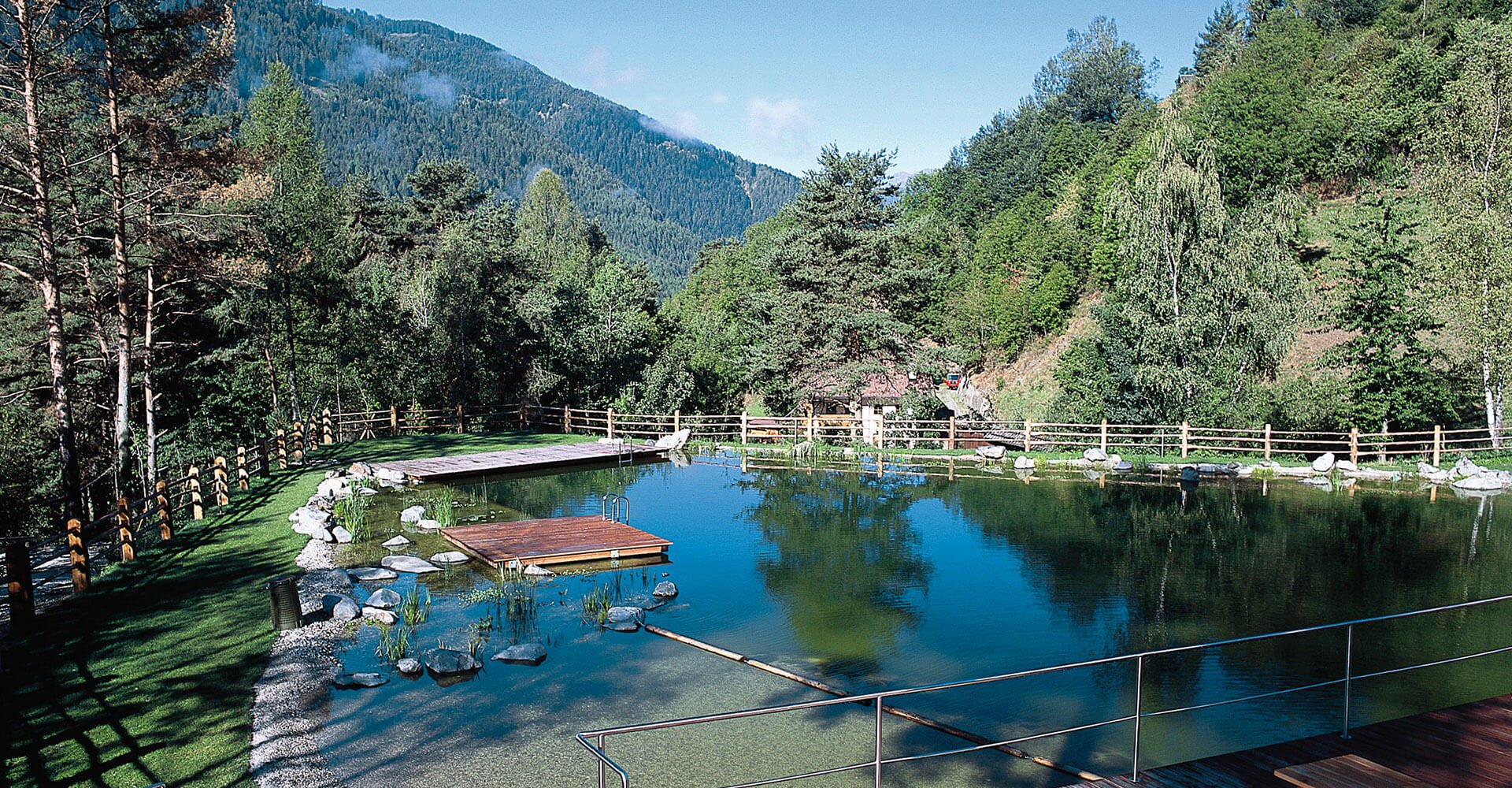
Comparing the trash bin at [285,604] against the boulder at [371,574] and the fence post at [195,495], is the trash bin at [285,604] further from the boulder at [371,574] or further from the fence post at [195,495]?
the fence post at [195,495]

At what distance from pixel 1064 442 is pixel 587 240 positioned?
53537 mm

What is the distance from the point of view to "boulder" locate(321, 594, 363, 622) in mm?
11062

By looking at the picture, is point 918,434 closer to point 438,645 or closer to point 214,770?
point 438,645

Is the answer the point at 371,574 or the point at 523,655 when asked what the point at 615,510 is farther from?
the point at 523,655

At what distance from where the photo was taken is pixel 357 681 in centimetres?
894

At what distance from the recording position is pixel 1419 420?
76.5ft

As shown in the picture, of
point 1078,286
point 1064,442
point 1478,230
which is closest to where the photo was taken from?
point 1478,230

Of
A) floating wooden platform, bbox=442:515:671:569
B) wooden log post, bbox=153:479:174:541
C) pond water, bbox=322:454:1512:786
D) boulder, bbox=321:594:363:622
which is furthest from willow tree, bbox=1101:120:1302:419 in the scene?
wooden log post, bbox=153:479:174:541

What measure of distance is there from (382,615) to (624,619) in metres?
2.95

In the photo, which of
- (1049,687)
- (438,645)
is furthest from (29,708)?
(1049,687)

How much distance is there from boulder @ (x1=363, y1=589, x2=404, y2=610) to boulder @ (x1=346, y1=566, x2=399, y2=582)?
4.48 feet

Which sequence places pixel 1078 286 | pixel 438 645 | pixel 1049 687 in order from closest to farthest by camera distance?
pixel 1049 687
pixel 438 645
pixel 1078 286

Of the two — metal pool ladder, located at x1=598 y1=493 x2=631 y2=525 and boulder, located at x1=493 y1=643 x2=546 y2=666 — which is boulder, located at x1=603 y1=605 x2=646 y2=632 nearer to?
boulder, located at x1=493 y1=643 x2=546 y2=666

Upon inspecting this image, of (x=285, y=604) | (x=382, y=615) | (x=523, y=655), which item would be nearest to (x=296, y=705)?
(x=523, y=655)
